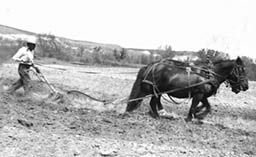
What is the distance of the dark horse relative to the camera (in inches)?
330

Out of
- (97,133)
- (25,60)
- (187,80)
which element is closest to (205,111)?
(187,80)

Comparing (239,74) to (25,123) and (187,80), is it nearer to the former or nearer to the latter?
(187,80)

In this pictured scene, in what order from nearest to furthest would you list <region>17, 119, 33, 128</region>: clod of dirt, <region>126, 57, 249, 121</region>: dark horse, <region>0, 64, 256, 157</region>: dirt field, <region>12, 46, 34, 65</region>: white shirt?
<region>0, 64, 256, 157</region>: dirt field
<region>17, 119, 33, 128</region>: clod of dirt
<region>126, 57, 249, 121</region>: dark horse
<region>12, 46, 34, 65</region>: white shirt

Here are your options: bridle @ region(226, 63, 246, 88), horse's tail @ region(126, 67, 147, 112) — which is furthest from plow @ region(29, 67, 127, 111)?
bridle @ region(226, 63, 246, 88)

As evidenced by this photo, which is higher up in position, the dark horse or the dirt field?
the dark horse

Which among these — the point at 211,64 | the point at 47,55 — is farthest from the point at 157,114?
the point at 47,55

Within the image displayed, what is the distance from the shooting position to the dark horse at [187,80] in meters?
8.39

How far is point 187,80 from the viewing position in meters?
8.38

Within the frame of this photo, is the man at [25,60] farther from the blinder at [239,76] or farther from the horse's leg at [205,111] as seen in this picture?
the blinder at [239,76]

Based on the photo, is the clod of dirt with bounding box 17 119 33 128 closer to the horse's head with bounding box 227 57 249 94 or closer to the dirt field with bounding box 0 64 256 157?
the dirt field with bounding box 0 64 256 157

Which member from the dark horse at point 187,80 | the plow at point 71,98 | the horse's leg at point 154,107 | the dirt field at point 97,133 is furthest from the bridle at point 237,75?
the plow at point 71,98

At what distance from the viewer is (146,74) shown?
8625mm

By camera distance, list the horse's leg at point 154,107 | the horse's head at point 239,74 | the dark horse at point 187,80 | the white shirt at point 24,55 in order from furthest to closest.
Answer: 1. the white shirt at point 24,55
2. the horse's leg at point 154,107
3. the horse's head at point 239,74
4. the dark horse at point 187,80

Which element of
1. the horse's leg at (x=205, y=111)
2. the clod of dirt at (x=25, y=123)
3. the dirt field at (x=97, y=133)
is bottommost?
the dirt field at (x=97, y=133)
